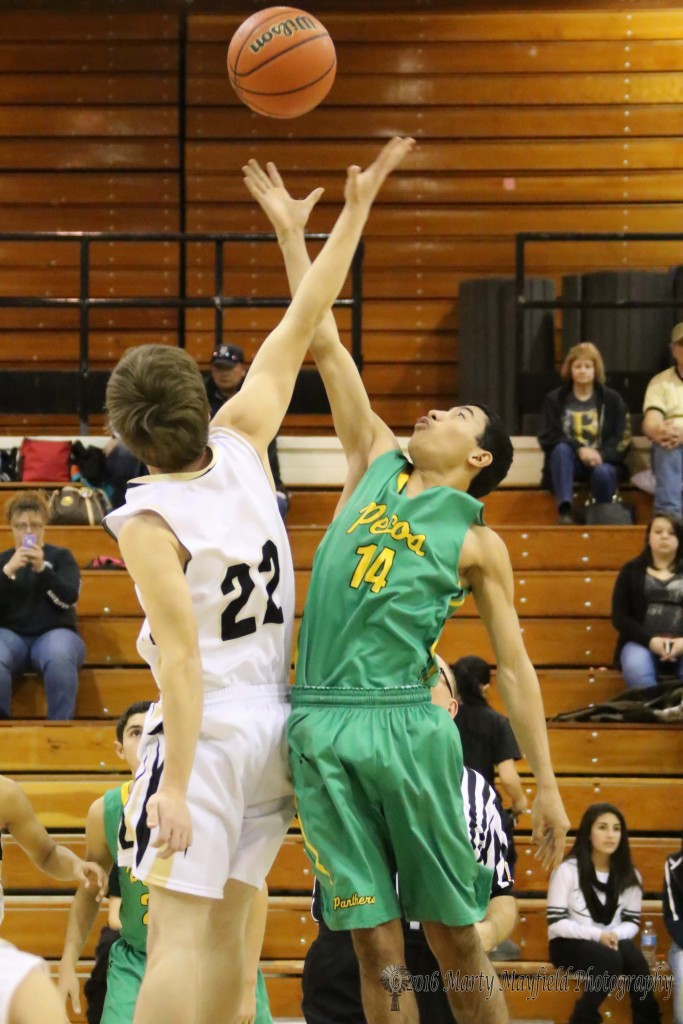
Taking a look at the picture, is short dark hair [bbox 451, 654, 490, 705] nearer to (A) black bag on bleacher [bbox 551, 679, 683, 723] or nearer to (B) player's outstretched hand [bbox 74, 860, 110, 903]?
(A) black bag on bleacher [bbox 551, 679, 683, 723]

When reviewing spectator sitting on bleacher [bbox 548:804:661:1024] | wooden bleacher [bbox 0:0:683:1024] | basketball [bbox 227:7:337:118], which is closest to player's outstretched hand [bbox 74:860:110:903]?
basketball [bbox 227:7:337:118]

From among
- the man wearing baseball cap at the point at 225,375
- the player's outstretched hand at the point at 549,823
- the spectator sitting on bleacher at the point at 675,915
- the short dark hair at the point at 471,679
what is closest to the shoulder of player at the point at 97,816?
the player's outstretched hand at the point at 549,823

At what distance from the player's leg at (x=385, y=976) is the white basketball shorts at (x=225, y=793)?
10.8 inches

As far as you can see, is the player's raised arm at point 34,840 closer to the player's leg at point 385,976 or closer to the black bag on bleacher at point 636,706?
the player's leg at point 385,976

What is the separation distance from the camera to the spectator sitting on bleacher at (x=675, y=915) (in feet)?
19.2

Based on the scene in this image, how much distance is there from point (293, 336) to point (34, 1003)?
158 cm

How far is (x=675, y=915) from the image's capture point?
5895mm

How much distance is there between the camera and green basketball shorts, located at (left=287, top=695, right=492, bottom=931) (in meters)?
3.04

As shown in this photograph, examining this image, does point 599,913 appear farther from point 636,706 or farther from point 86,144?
point 86,144

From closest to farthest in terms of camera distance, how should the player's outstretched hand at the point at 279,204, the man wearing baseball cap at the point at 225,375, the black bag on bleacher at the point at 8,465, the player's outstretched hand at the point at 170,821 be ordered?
the player's outstretched hand at the point at 170,821 → the player's outstretched hand at the point at 279,204 → the man wearing baseball cap at the point at 225,375 → the black bag on bleacher at the point at 8,465

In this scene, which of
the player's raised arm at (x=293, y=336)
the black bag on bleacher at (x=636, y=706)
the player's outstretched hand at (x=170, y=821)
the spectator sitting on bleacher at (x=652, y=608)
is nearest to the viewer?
the player's outstretched hand at (x=170, y=821)

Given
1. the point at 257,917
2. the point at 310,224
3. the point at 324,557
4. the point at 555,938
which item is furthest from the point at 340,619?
the point at 310,224

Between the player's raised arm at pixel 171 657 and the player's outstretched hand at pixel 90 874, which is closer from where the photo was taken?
the player's raised arm at pixel 171 657

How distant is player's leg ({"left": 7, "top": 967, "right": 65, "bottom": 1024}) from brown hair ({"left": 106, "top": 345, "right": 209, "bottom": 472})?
1099mm
